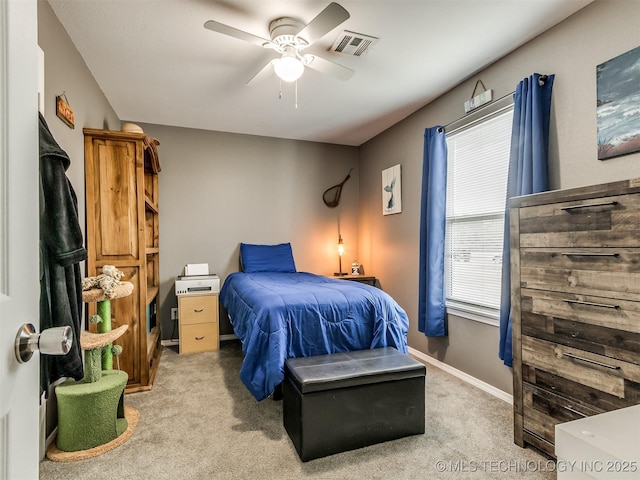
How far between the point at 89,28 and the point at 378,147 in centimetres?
304

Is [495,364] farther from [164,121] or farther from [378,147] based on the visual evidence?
[164,121]

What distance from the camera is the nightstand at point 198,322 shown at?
3.64 m

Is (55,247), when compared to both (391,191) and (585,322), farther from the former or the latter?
(391,191)

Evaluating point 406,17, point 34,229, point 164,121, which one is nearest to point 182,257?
point 164,121

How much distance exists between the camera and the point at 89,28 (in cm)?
219

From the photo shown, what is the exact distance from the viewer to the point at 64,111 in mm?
2168

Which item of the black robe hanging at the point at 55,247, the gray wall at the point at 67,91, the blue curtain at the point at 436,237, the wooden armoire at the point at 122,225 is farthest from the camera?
the blue curtain at the point at 436,237

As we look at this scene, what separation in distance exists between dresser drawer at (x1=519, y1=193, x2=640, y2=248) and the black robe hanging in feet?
6.98

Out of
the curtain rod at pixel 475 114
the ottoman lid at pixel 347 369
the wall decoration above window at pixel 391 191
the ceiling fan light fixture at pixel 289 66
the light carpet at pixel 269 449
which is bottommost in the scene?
the light carpet at pixel 269 449

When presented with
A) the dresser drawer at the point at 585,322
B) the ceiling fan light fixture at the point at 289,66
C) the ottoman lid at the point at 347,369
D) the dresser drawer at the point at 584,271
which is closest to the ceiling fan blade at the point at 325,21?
the ceiling fan light fixture at the point at 289,66

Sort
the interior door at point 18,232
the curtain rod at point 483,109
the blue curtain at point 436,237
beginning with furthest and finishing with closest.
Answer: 1. the blue curtain at point 436,237
2. the curtain rod at point 483,109
3. the interior door at point 18,232

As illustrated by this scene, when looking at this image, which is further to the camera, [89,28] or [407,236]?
[407,236]

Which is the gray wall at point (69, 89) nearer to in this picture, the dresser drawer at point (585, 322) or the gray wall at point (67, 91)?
the gray wall at point (67, 91)

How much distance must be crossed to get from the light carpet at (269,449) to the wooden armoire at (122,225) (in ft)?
1.01
